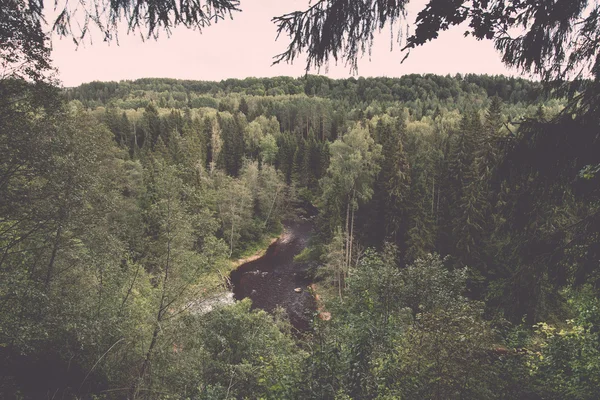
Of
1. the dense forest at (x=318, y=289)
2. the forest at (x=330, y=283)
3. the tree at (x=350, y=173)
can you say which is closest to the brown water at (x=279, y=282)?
the forest at (x=330, y=283)

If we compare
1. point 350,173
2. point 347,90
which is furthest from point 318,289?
point 347,90

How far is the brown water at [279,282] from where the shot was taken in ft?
83.1

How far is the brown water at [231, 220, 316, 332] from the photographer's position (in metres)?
25.3

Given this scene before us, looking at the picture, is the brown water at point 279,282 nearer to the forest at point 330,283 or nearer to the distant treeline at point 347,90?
the forest at point 330,283

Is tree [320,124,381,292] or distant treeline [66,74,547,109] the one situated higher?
distant treeline [66,74,547,109]

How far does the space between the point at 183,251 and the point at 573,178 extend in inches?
452

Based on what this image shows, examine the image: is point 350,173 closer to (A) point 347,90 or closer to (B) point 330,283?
(B) point 330,283

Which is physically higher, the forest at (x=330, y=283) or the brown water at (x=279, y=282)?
the forest at (x=330, y=283)

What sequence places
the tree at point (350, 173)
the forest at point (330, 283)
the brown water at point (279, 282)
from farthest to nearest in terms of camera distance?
the tree at point (350, 173), the brown water at point (279, 282), the forest at point (330, 283)

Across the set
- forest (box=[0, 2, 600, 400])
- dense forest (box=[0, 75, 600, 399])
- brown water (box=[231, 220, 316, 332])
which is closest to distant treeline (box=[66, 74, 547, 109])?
brown water (box=[231, 220, 316, 332])

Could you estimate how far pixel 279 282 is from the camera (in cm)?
2984

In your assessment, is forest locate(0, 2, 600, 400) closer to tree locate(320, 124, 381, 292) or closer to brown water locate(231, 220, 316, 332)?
tree locate(320, 124, 381, 292)

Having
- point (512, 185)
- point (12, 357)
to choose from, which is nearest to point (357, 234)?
point (12, 357)

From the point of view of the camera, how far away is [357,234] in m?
30.4
